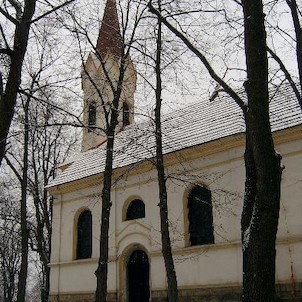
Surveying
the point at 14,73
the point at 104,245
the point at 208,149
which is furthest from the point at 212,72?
the point at 208,149

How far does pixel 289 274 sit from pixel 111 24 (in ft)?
32.5

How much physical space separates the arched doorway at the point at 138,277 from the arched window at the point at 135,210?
1.51 metres

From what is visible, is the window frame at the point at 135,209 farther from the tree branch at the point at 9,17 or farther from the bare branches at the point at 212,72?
the tree branch at the point at 9,17

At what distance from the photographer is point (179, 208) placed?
1833 centimetres

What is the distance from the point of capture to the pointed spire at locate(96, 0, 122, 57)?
14.8 m

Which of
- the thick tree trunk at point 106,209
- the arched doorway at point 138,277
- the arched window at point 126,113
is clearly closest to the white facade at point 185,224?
the arched doorway at point 138,277

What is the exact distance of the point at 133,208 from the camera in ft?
67.2

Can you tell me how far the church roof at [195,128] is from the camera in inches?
638

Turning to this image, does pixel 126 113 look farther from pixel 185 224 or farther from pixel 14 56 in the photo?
pixel 14 56

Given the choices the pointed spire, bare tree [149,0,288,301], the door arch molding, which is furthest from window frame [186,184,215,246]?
bare tree [149,0,288,301]

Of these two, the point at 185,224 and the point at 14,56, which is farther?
the point at 185,224

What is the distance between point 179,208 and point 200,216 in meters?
0.92

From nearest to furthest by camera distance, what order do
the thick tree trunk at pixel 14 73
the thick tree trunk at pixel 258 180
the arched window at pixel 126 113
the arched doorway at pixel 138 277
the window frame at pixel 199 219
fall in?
the thick tree trunk at pixel 258 180 < the thick tree trunk at pixel 14 73 < the arched window at pixel 126 113 < the window frame at pixel 199 219 < the arched doorway at pixel 138 277

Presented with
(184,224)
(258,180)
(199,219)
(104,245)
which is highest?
(199,219)
